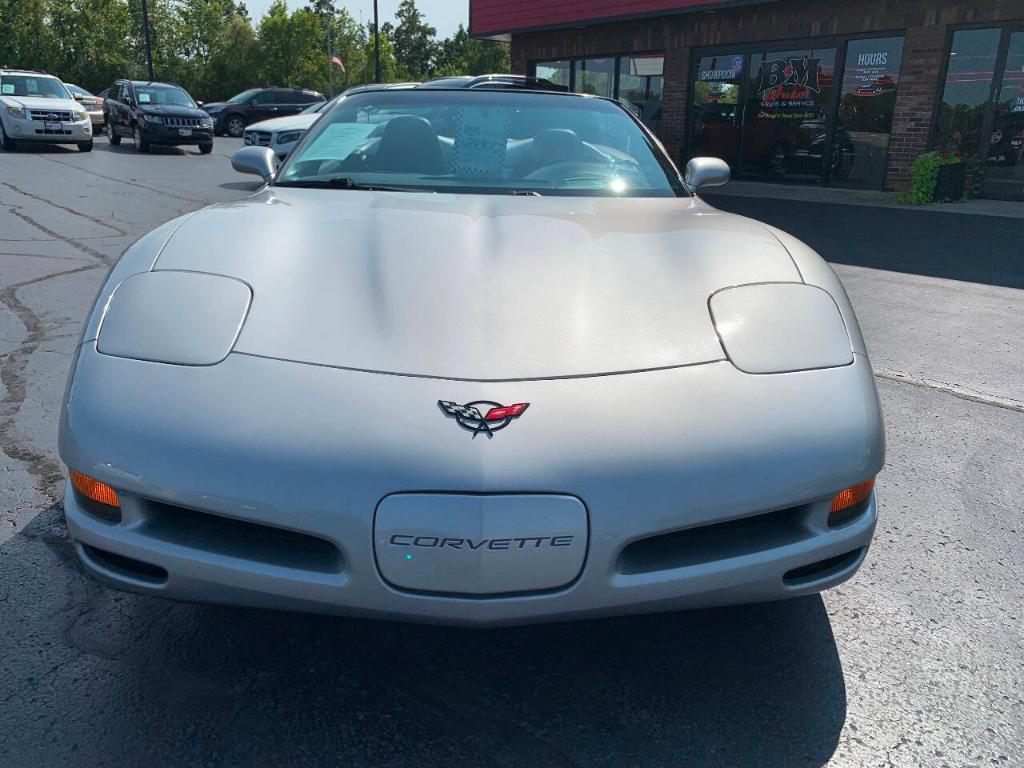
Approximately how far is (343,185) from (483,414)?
1497 millimetres

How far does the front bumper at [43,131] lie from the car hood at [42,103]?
287mm

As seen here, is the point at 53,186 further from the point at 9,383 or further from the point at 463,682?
the point at 463,682

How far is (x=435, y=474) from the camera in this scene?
1471mm

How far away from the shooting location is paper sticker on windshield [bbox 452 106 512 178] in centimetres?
288

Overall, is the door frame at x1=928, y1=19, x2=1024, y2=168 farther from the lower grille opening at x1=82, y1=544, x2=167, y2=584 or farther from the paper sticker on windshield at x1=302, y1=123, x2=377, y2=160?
the lower grille opening at x1=82, y1=544, x2=167, y2=584

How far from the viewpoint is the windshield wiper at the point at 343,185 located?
2727 millimetres

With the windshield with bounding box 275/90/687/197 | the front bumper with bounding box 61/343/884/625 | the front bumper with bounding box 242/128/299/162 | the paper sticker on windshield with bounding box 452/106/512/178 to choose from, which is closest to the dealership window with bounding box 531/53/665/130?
the front bumper with bounding box 242/128/299/162

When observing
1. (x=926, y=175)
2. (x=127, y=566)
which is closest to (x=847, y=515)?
(x=127, y=566)

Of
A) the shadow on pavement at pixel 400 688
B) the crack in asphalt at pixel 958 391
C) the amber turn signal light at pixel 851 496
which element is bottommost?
the crack in asphalt at pixel 958 391

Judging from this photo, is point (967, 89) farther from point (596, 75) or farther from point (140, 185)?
point (140, 185)

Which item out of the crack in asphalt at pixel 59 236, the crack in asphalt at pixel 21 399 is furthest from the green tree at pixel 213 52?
the crack in asphalt at pixel 21 399

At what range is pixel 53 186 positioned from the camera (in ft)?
36.0

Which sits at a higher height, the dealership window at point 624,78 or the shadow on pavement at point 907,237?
the dealership window at point 624,78

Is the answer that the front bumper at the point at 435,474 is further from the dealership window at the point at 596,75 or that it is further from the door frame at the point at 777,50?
the dealership window at the point at 596,75
